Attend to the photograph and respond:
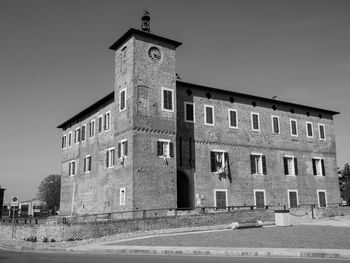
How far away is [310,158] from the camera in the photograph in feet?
125

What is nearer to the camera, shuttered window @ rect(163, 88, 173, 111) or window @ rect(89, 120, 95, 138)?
shuttered window @ rect(163, 88, 173, 111)

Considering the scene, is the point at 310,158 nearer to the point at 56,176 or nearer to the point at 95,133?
the point at 95,133

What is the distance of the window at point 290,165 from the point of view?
119ft

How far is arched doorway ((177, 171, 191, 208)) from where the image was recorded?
29906 mm

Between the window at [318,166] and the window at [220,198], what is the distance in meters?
12.4

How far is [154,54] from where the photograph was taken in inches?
1133

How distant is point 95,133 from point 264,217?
702 inches

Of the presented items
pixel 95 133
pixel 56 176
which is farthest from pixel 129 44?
pixel 56 176

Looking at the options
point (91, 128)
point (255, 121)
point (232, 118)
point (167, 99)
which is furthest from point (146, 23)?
point (255, 121)

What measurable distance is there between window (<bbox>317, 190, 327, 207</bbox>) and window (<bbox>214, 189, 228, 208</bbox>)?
11990 mm

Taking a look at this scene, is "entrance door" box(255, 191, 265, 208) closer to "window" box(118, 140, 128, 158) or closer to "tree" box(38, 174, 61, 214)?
"window" box(118, 140, 128, 158)

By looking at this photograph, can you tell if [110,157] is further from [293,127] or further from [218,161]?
[293,127]

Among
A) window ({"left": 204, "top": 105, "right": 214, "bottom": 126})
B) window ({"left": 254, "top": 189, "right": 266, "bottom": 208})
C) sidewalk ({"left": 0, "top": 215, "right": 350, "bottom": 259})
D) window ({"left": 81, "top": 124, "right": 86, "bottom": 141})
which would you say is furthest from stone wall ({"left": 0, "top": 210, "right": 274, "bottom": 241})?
window ({"left": 81, "top": 124, "right": 86, "bottom": 141})

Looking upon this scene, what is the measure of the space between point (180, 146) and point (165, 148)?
269 cm
